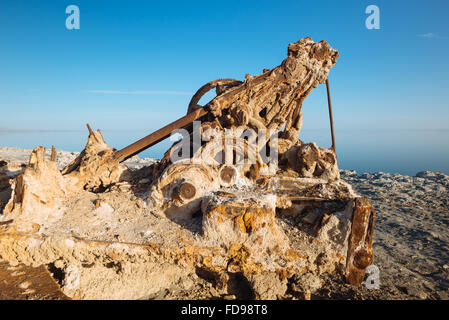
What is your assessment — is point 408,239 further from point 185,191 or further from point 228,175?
point 185,191

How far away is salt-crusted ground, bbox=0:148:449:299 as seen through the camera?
4039 mm

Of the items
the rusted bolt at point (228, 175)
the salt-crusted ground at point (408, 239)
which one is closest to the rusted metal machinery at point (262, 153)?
the rusted bolt at point (228, 175)

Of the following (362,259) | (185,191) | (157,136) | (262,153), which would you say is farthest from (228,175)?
(362,259)

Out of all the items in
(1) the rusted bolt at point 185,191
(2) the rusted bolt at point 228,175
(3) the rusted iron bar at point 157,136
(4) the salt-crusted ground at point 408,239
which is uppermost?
(3) the rusted iron bar at point 157,136

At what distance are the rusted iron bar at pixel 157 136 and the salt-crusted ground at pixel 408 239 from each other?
2.87 m

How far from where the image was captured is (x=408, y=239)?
19.2ft

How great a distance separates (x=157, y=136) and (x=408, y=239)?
5543mm

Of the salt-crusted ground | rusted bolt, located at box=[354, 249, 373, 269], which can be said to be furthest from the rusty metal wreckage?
the salt-crusted ground

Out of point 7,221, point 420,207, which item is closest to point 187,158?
point 7,221

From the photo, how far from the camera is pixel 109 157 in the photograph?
18.1 ft

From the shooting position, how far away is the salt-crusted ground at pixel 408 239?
4.04m

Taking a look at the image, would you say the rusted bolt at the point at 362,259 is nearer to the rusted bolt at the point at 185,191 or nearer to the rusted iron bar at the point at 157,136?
the rusted bolt at the point at 185,191

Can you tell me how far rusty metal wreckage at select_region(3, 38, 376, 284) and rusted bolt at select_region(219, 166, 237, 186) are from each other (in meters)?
0.02

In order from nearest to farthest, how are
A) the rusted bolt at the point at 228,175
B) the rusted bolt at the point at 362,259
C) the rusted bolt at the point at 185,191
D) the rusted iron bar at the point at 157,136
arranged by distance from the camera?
the rusted bolt at the point at 362,259 < the rusted bolt at the point at 185,191 < the rusted bolt at the point at 228,175 < the rusted iron bar at the point at 157,136
